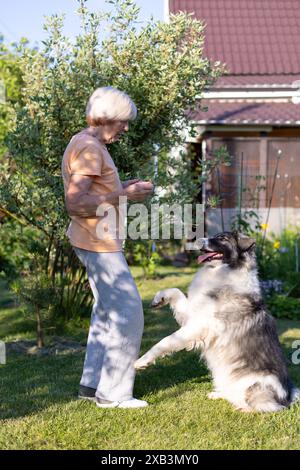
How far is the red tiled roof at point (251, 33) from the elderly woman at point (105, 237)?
9.76 m

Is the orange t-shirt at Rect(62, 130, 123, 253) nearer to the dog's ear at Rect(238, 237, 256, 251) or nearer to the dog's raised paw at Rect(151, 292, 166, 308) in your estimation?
the dog's raised paw at Rect(151, 292, 166, 308)

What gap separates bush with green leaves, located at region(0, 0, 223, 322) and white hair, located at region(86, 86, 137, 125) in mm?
2339

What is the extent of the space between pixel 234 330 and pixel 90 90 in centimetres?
326

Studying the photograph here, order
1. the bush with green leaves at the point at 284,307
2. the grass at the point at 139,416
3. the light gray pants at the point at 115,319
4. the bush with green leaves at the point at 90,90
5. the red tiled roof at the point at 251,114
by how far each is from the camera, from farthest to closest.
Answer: the red tiled roof at the point at 251,114 < the bush with green leaves at the point at 284,307 < the bush with green leaves at the point at 90,90 < the light gray pants at the point at 115,319 < the grass at the point at 139,416

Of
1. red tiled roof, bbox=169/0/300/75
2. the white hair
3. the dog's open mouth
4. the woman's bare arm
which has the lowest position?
the dog's open mouth

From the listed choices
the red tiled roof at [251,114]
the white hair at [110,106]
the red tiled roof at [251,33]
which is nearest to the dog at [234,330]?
the white hair at [110,106]

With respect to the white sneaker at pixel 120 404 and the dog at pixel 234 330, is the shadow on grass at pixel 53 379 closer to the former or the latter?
the white sneaker at pixel 120 404

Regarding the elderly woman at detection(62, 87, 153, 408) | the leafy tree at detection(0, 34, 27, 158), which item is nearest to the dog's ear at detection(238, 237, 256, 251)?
the elderly woman at detection(62, 87, 153, 408)

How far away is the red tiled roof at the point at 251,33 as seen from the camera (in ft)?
46.2

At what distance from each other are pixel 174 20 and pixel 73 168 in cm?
334

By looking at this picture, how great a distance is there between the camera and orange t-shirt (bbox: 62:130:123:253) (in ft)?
14.5

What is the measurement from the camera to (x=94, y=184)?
15.0ft

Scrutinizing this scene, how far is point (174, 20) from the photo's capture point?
7.09 metres
